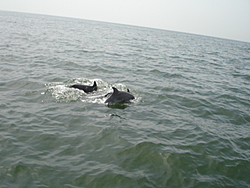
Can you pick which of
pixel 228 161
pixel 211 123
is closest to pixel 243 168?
pixel 228 161

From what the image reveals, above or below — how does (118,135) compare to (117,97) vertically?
below

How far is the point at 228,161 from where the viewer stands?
8812 mm

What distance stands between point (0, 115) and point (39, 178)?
5.65 m

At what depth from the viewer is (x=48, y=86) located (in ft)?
50.2

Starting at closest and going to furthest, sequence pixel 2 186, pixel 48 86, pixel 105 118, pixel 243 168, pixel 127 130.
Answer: pixel 2 186 → pixel 243 168 → pixel 127 130 → pixel 105 118 → pixel 48 86

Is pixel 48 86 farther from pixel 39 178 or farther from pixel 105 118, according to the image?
pixel 39 178

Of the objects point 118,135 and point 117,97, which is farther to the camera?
point 117,97

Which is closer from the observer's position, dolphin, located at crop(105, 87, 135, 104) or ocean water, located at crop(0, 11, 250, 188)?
ocean water, located at crop(0, 11, 250, 188)

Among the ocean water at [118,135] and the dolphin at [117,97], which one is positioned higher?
the dolphin at [117,97]

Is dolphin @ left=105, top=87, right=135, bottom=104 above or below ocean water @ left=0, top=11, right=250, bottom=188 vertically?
above

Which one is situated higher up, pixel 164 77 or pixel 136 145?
pixel 164 77

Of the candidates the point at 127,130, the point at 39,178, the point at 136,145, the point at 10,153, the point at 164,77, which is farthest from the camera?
the point at 164,77

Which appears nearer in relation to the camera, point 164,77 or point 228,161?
point 228,161

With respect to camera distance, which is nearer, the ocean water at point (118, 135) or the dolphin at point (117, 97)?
the ocean water at point (118, 135)
